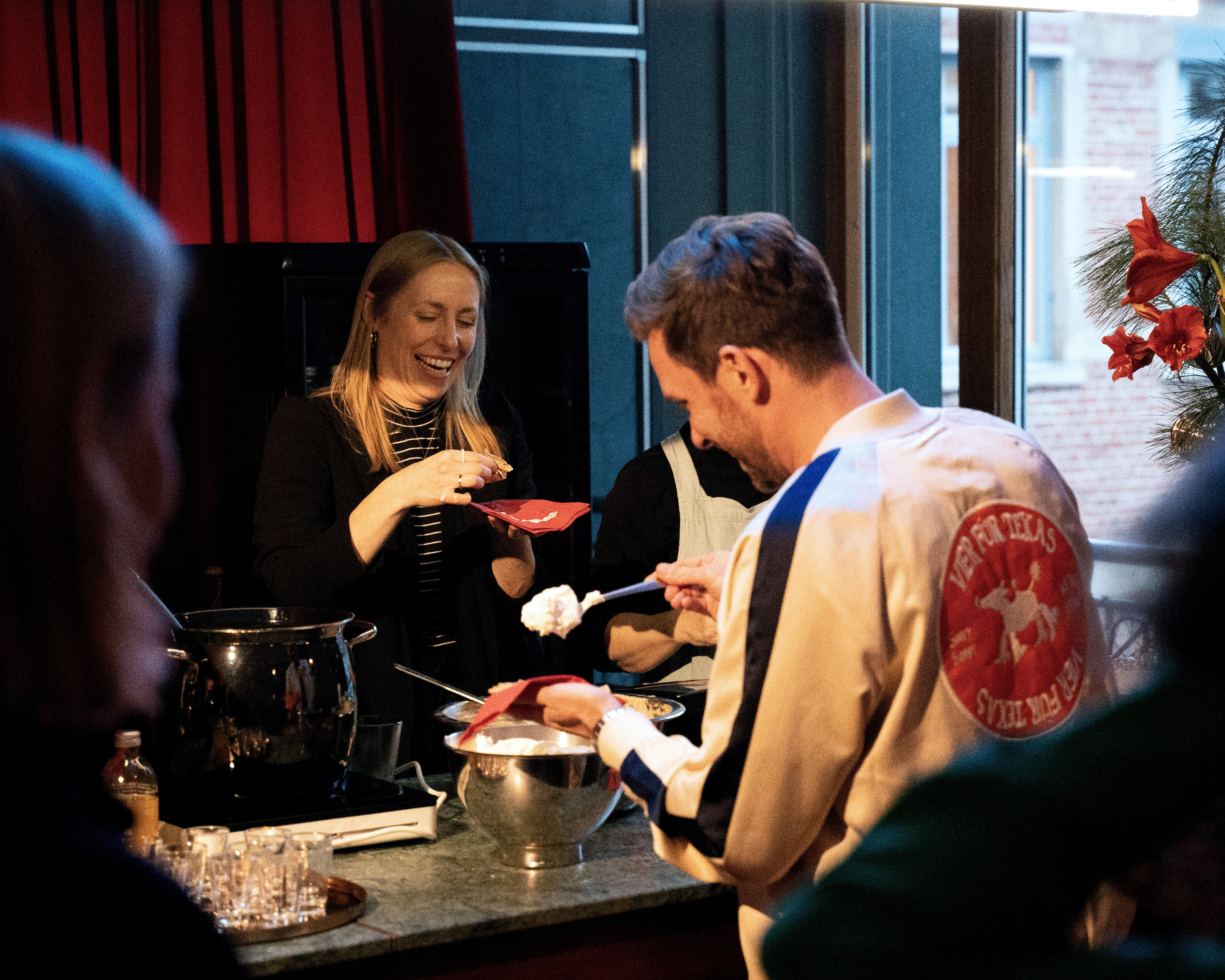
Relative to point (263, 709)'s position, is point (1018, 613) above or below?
above

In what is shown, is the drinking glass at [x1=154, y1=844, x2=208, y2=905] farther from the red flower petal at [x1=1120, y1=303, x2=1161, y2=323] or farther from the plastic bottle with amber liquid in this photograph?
the red flower petal at [x1=1120, y1=303, x2=1161, y2=323]

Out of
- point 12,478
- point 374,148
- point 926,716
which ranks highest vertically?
point 374,148

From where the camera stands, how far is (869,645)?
1.29 m

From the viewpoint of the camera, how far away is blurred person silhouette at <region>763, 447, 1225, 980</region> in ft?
1.27

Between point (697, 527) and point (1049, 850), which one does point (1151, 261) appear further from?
point (1049, 850)

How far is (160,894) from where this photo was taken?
577mm

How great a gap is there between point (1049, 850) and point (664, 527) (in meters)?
2.30

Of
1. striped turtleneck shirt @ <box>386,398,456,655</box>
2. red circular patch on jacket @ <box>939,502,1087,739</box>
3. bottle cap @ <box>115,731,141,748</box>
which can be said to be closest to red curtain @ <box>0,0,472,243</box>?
striped turtleneck shirt @ <box>386,398,456,655</box>

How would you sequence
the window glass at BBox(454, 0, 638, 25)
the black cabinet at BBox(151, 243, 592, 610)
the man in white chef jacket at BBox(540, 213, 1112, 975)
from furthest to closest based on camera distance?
the window glass at BBox(454, 0, 638, 25)
the black cabinet at BBox(151, 243, 592, 610)
the man in white chef jacket at BBox(540, 213, 1112, 975)

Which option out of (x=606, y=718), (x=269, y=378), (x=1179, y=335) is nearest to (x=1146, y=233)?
(x=1179, y=335)

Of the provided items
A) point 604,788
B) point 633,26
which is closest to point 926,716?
point 604,788

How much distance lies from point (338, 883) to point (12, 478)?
1.19 m

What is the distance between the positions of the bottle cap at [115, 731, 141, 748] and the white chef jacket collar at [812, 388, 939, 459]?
1.02 meters

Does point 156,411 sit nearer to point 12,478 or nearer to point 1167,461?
point 12,478
